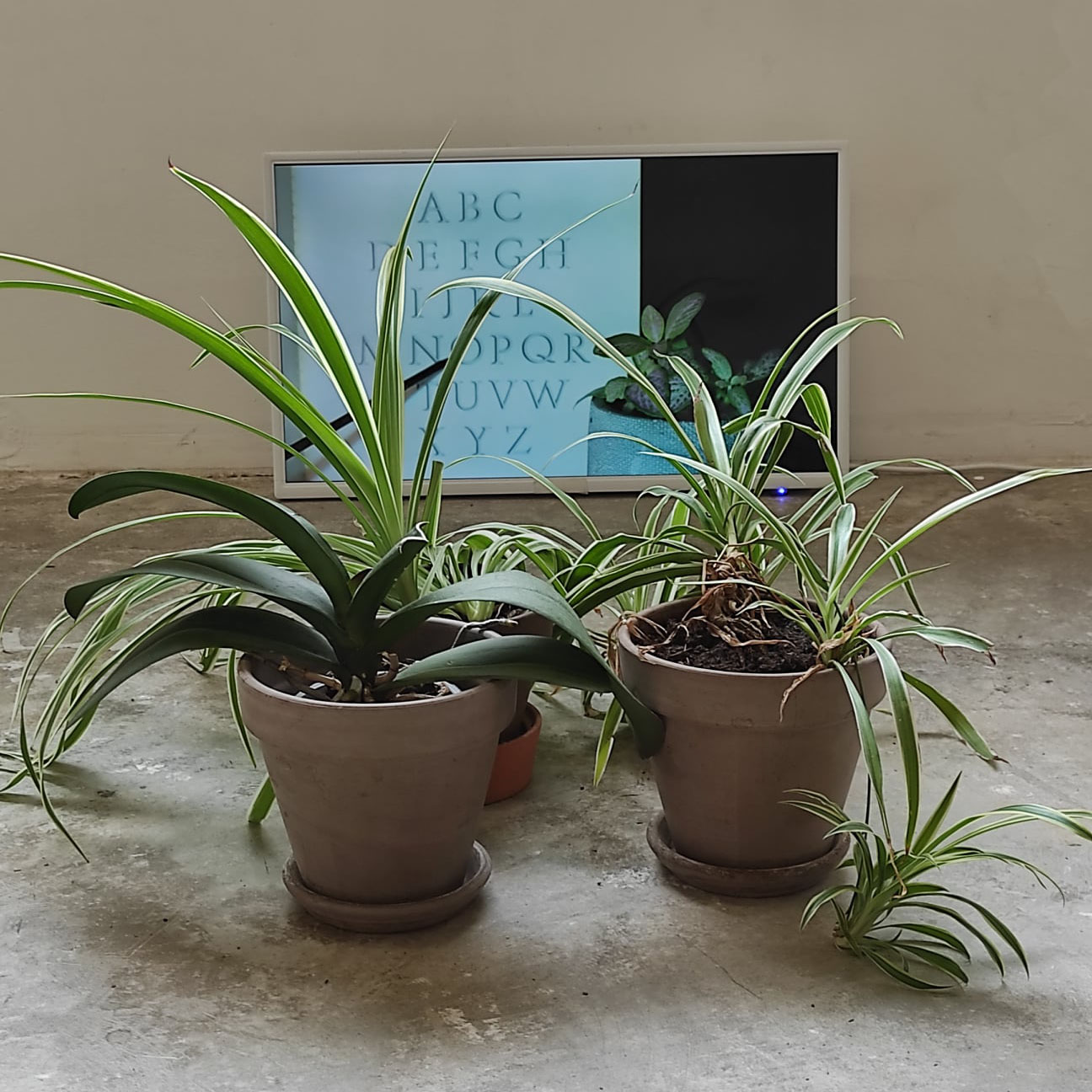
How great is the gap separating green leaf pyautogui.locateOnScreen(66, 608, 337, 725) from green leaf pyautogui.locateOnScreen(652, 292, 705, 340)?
1806mm

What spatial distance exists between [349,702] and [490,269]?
1873 millimetres

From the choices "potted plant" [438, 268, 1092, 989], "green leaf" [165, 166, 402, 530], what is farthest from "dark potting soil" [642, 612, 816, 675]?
"green leaf" [165, 166, 402, 530]

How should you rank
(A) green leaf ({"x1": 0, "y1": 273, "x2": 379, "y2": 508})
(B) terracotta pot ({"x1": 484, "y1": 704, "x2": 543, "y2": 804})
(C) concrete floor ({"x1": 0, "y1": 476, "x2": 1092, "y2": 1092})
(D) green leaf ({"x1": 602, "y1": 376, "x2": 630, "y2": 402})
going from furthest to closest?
(D) green leaf ({"x1": 602, "y1": 376, "x2": 630, "y2": 402})
(B) terracotta pot ({"x1": 484, "y1": 704, "x2": 543, "y2": 804})
(A) green leaf ({"x1": 0, "y1": 273, "x2": 379, "y2": 508})
(C) concrete floor ({"x1": 0, "y1": 476, "x2": 1092, "y2": 1092})

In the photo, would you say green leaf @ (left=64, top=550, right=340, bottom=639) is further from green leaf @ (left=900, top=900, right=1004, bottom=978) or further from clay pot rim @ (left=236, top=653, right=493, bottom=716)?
green leaf @ (left=900, top=900, right=1004, bottom=978)

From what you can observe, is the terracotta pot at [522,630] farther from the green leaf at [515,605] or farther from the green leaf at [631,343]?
the green leaf at [631,343]

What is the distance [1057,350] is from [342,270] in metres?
1.70

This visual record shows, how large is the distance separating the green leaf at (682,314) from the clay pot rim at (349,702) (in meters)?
1.79

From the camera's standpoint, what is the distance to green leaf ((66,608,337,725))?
121 cm

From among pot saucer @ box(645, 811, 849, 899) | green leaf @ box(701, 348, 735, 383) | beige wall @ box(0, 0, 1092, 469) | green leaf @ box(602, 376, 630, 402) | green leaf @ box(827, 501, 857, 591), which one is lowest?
pot saucer @ box(645, 811, 849, 899)

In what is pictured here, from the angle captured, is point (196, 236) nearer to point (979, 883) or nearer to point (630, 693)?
point (630, 693)

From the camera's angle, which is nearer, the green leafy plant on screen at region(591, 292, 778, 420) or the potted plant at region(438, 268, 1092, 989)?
the potted plant at region(438, 268, 1092, 989)

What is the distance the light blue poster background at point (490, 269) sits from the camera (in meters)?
2.90

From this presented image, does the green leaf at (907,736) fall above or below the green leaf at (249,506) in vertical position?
below

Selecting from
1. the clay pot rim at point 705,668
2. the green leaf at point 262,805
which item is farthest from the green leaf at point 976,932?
the green leaf at point 262,805
